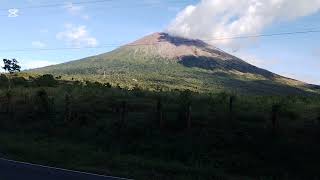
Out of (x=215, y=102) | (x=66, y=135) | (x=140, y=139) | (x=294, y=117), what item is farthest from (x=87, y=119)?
(x=294, y=117)

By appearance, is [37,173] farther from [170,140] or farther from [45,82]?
[45,82]

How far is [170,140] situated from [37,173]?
31.4 feet

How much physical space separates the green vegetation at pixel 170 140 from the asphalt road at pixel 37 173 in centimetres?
109

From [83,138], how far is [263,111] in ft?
34.8

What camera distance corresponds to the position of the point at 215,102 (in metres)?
33.5

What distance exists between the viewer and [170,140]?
23141 millimetres

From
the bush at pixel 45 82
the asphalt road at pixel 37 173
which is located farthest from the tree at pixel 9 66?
the asphalt road at pixel 37 173

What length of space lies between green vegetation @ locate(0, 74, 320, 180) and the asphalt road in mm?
1086

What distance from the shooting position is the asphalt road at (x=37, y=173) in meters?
13.7

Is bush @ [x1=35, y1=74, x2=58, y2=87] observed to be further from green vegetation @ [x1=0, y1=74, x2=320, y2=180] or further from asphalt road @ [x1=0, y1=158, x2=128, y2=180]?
asphalt road @ [x1=0, y1=158, x2=128, y2=180]

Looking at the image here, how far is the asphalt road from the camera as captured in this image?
44.8 ft

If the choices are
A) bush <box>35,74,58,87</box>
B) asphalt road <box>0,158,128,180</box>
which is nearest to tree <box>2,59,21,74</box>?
bush <box>35,74,58,87</box>

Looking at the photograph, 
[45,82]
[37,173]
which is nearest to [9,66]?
[45,82]

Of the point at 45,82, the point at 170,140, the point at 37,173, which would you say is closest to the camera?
the point at 37,173
